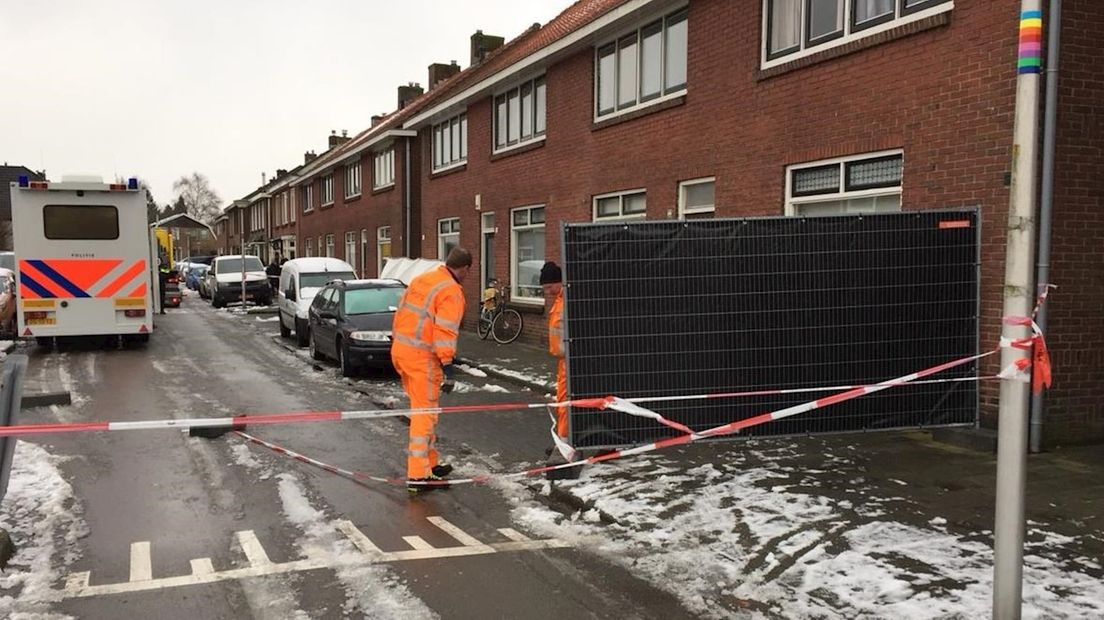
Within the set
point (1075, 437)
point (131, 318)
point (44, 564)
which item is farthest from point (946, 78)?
point (131, 318)

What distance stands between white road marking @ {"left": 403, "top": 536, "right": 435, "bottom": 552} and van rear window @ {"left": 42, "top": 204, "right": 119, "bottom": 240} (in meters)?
12.7

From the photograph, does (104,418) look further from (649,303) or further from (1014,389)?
(1014,389)

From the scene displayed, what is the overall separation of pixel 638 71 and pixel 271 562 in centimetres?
1054

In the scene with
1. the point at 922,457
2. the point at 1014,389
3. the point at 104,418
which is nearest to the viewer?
the point at 1014,389

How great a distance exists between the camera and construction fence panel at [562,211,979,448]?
19.2ft

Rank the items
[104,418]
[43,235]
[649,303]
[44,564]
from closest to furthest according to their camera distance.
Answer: [44,564] < [649,303] < [104,418] < [43,235]

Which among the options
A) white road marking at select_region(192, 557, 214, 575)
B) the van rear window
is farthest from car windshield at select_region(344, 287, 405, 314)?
white road marking at select_region(192, 557, 214, 575)

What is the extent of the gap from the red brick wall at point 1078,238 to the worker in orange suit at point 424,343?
5375mm

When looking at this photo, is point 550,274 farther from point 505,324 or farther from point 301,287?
point 301,287

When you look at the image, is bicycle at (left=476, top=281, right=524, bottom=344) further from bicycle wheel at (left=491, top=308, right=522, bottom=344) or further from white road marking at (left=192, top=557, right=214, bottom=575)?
white road marking at (left=192, top=557, right=214, bottom=575)

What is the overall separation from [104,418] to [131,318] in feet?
23.0

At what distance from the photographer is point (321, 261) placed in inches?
766

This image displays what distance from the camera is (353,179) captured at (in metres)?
32.7

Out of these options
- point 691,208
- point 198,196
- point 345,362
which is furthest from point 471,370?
point 198,196
